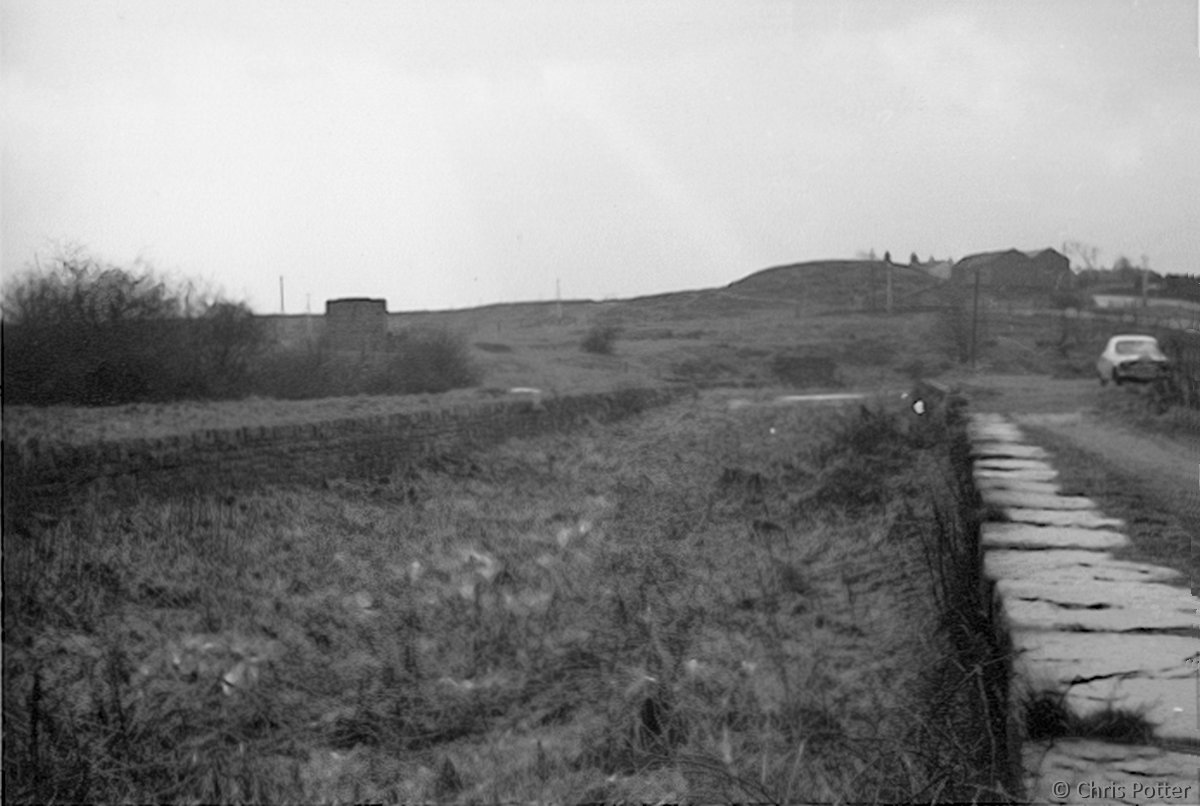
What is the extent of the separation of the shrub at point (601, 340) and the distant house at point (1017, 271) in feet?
2.74

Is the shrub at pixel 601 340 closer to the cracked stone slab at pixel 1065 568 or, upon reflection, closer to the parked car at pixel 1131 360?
the cracked stone slab at pixel 1065 568

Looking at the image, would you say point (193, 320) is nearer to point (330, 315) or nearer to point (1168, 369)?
point (330, 315)

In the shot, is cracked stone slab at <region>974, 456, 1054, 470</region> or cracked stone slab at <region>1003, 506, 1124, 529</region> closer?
cracked stone slab at <region>1003, 506, 1124, 529</region>

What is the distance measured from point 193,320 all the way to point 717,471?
1.59 meters

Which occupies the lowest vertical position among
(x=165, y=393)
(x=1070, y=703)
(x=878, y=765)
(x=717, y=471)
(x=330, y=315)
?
(x=878, y=765)

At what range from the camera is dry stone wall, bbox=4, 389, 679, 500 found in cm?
237

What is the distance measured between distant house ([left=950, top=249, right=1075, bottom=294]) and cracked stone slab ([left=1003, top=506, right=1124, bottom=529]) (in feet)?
2.19

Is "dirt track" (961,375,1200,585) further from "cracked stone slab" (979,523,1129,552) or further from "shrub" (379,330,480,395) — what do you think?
"shrub" (379,330,480,395)

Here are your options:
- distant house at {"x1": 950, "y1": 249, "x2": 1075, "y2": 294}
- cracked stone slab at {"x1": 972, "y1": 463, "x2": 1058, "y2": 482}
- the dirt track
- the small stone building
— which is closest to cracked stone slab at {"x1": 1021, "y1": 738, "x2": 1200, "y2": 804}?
the dirt track

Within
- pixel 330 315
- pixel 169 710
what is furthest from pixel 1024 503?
pixel 169 710

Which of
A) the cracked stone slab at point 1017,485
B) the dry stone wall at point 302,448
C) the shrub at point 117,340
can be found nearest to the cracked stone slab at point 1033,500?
the cracked stone slab at point 1017,485

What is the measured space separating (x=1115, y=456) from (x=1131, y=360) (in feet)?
4.47

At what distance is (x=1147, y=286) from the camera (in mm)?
1960

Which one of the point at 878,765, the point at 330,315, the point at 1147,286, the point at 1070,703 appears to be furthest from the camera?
the point at 330,315
